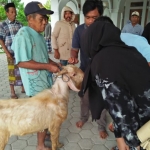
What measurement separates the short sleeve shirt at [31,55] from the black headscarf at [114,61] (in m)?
0.76

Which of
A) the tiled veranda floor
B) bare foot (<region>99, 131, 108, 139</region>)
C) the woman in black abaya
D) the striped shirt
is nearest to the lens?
the woman in black abaya

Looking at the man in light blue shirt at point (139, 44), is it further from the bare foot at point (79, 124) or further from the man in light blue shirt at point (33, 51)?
the bare foot at point (79, 124)

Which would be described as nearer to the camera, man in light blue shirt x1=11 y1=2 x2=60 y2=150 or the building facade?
man in light blue shirt x1=11 y1=2 x2=60 y2=150

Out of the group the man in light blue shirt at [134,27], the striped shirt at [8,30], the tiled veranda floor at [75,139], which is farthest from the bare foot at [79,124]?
the man in light blue shirt at [134,27]

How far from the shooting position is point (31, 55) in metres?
2.03

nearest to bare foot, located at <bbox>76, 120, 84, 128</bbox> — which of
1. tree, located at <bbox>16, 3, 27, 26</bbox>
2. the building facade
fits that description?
the building facade

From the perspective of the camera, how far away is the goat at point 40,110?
1.90 meters

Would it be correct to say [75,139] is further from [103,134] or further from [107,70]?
[107,70]

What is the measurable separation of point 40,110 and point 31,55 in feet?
2.03

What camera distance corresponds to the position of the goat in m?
1.90

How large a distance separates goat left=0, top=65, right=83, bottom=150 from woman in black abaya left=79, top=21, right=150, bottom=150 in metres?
0.73

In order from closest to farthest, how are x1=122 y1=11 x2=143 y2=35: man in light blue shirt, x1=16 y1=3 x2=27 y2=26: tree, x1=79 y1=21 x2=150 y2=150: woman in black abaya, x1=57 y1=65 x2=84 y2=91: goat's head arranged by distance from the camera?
x1=79 y1=21 x2=150 y2=150: woman in black abaya
x1=57 y1=65 x2=84 y2=91: goat's head
x1=122 y1=11 x2=143 y2=35: man in light blue shirt
x1=16 y1=3 x2=27 y2=26: tree

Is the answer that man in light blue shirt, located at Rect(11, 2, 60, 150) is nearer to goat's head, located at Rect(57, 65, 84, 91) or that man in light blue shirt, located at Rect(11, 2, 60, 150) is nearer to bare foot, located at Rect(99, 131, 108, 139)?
goat's head, located at Rect(57, 65, 84, 91)

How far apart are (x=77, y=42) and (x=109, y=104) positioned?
5.79 ft
